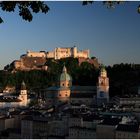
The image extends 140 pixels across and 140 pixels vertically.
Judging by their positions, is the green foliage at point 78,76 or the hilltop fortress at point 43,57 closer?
the green foliage at point 78,76

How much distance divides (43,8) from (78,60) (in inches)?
1026

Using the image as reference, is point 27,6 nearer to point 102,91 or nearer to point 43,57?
point 102,91

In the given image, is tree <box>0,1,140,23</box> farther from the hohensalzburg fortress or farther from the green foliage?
the hohensalzburg fortress

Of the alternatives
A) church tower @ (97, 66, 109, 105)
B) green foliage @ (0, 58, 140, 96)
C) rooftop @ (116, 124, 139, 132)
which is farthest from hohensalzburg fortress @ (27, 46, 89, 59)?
rooftop @ (116, 124, 139, 132)

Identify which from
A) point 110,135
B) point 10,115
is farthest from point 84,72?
point 110,135

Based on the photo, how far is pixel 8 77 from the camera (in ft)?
83.6

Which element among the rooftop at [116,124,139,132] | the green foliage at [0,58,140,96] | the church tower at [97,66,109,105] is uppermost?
the green foliage at [0,58,140,96]

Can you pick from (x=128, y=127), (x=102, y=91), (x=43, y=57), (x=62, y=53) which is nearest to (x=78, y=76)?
(x=102, y=91)

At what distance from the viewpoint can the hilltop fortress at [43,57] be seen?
2858cm

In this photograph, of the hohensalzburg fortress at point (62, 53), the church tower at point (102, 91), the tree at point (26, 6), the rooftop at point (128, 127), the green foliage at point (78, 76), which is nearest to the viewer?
the tree at point (26, 6)

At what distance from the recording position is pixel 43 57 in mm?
30203

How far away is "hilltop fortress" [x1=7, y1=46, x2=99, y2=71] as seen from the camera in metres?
28.6

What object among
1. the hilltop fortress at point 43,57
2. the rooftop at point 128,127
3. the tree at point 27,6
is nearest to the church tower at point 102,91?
the rooftop at point 128,127

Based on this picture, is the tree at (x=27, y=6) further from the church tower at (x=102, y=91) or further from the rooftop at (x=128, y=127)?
the church tower at (x=102, y=91)
